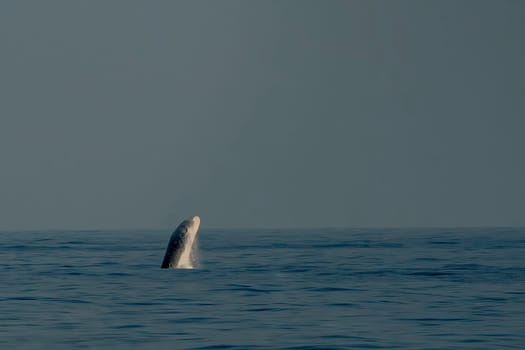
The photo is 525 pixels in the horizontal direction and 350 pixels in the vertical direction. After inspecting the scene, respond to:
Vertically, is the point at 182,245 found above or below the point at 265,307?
above

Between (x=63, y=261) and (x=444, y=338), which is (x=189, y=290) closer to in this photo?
(x=444, y=338)

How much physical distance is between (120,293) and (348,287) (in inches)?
301

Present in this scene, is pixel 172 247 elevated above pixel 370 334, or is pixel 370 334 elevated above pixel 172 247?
pixel 172 247

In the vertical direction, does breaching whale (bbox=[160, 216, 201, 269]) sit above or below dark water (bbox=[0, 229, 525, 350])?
above

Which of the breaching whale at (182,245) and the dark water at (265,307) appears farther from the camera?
the breaching whale at (182,245)

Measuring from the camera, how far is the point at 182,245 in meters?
46.8

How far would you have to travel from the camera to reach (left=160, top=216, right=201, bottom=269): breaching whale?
46.0 m

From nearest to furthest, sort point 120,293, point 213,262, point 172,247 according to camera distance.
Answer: point 120,293
point 172,247
point 213,262

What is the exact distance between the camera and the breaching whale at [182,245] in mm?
45969

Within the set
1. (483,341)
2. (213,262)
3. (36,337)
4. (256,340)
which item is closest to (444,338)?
(483,341)

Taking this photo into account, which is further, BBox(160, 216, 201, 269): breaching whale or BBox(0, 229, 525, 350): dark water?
BBox(160, 216, 201, 269): breaching whale

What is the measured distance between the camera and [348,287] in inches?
1459

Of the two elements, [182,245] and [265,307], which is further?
[182,245]

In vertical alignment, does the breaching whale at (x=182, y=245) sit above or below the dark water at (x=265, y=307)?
above
